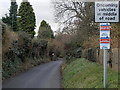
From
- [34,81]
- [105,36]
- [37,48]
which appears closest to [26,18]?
[37,48]

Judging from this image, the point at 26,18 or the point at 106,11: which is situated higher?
the point at 26,18

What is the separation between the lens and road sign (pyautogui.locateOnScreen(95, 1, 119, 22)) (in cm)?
683

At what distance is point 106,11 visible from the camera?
685 cm

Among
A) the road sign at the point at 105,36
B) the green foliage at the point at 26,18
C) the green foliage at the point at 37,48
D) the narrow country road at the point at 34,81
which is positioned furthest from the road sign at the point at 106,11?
the green foliage at the point at 26,18

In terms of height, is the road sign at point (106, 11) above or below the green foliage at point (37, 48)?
above

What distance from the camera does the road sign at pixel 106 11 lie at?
6832 millimetres

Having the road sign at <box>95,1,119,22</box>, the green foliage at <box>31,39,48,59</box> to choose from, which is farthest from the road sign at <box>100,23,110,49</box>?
the green foliage at <box>31,39,48,59</box>

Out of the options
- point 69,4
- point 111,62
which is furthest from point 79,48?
point 111,62

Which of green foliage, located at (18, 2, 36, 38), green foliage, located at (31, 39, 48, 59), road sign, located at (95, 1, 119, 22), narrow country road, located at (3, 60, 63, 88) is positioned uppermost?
green foliage, located at (18, 2, 36, 38)

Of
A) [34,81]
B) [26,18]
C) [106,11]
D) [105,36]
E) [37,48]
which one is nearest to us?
[106,11]

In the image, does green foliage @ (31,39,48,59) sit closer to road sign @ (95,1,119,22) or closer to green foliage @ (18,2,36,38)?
green foliage @ (18,2,36,38)

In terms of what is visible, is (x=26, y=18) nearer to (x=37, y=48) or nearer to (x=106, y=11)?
(x=37, y=48)

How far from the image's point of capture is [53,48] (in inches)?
2277

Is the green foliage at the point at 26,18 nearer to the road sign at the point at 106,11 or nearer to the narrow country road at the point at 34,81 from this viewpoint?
the narrow country road at the point at 34,81
